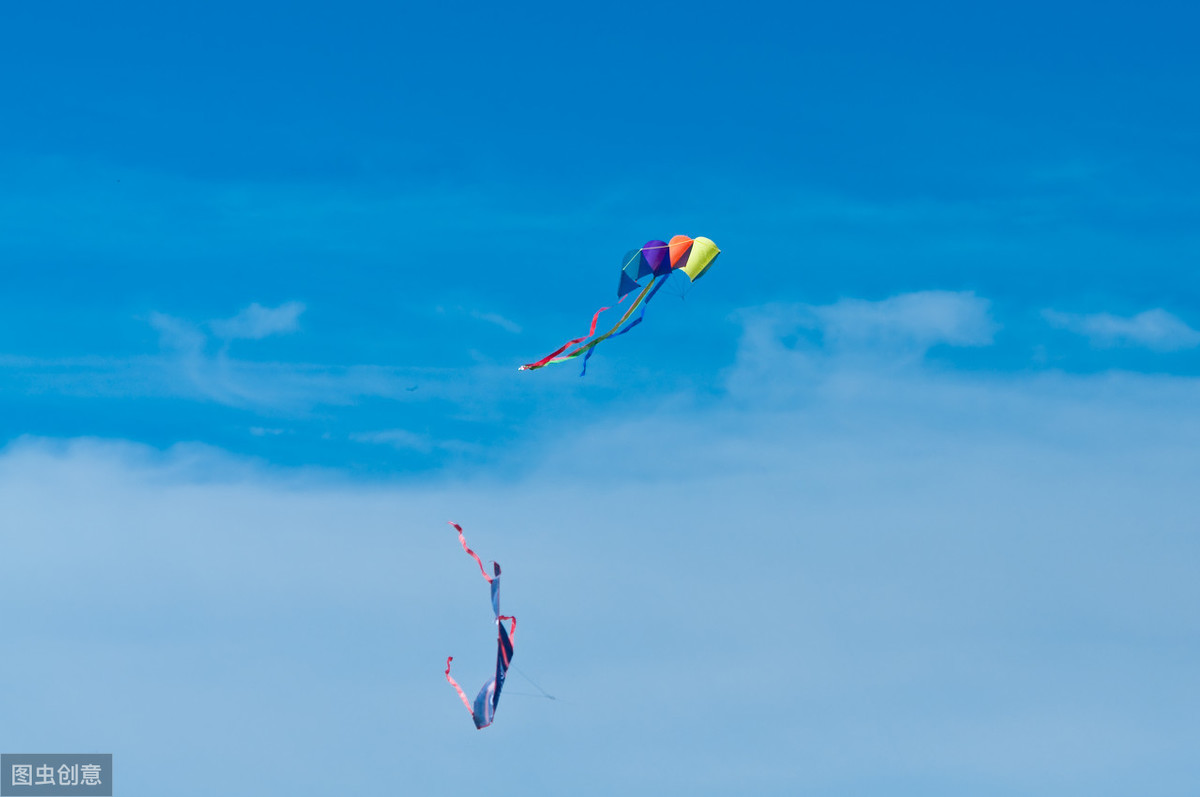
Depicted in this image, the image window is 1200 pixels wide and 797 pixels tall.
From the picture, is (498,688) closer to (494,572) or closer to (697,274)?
(494,572)

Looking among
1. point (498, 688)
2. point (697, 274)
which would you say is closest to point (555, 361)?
point (697, 274)

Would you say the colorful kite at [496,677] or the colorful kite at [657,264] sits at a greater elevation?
the colorful kite at [657,264]

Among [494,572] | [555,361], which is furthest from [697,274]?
[494,572]

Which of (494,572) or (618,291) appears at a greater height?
(618,291)

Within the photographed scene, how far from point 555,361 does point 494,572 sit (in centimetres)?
1005

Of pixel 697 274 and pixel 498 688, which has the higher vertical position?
pixel 697 274

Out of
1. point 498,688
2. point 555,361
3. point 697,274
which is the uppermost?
point 697,274

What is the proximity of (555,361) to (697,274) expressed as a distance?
367 inches

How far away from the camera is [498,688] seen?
60.9 m

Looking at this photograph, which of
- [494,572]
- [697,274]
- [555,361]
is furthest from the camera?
[697,274]

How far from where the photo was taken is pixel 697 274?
70188 mm

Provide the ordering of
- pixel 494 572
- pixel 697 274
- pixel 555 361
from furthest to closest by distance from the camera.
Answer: pixel 697 274 → pixel 555 361 → pixel 494 572

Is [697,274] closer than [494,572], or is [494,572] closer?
[494,572]

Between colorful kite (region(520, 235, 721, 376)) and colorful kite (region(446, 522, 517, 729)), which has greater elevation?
colorful kite (region(520, 235, 721, 376))
